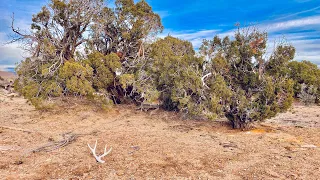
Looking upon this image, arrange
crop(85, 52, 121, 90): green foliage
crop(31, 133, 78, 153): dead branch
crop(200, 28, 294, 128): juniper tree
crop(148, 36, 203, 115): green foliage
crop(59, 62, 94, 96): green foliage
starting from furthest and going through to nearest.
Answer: crop(85, 52, 121, 90): green foliage < crop(59, 62, 94, 96): green foliage < crop(148, 36, 203, 115): green foliage < crop(200, 28, 294, 128): juniper tree < crop(31, 133, 78, 153): dead branch

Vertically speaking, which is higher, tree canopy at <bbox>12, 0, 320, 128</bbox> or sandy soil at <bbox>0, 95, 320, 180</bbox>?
tree canopy at <bbox>12, 0, 320, 128</bbox>

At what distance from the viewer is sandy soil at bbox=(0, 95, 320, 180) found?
5371 mm

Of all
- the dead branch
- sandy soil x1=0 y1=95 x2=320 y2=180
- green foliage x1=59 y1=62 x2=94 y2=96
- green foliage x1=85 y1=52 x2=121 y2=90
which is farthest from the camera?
green foliage x1=85 y1=52 x2=121 y2=90

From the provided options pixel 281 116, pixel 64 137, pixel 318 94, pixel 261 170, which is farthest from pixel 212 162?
A: pixel 281 116

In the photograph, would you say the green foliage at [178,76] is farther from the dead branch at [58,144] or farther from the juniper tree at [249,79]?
the dead branch at [58,144]

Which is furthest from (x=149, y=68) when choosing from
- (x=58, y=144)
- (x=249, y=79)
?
(x=58, y=144)

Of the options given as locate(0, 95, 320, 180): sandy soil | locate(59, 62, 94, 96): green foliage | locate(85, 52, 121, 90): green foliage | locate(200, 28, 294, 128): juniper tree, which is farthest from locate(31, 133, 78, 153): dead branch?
locate(200, 28, 294, 128): juniper tree

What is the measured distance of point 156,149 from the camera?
714 cm

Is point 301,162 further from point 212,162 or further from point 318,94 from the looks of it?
point 318,94

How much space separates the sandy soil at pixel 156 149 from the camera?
5371 millimetres

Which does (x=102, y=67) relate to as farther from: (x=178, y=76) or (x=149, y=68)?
(x=178, y=76)

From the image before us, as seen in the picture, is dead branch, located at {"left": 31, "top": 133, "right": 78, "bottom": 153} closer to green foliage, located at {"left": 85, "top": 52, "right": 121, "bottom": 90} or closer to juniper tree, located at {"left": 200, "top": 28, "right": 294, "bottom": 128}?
green foliage, located at {"left": 85, "top": 52, "right": 121, "bottom": 90}

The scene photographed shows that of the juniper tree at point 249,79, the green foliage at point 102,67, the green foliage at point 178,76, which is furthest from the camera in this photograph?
the green foliage at point 102,67

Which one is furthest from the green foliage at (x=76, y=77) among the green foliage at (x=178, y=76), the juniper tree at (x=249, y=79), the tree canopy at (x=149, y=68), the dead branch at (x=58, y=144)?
the juniper tree at (x=249, y=79)
